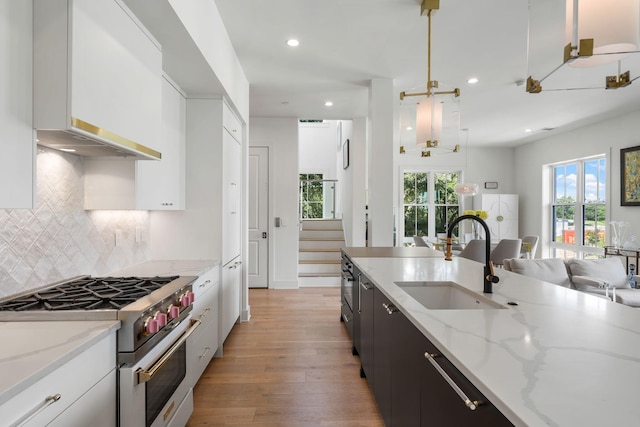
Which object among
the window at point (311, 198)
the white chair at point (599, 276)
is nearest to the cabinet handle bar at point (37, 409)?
the white chair at point (599, 276)

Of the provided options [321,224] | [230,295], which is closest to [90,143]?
[230,295]

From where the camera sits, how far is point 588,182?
22.0 ft

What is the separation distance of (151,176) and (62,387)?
153 centimetres

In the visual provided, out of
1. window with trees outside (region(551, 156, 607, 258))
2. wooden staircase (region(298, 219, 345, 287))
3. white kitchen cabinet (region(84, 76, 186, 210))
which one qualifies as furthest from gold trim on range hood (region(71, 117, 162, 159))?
window with trees outside (region(551, 156, 607, 258))

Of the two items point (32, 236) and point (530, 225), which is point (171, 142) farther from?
point (530, 225)

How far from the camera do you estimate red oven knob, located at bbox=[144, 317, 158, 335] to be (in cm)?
144

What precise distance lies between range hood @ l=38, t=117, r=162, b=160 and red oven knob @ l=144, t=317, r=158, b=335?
784 mm

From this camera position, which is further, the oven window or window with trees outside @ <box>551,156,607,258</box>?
window with trees outside @ <box>551,156,607,258</box>

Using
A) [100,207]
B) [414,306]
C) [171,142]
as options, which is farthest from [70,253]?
[414,306]

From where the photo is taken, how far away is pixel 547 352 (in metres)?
0.96

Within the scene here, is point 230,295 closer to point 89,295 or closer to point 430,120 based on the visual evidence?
point 89,295

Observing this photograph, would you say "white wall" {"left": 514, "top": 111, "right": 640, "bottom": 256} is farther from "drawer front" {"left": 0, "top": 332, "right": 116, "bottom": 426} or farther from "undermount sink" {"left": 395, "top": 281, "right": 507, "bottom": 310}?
"drawer front" {"left": 0, "top": 332, "right": 116, "bottom": 426}

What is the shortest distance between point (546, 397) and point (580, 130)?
764cm

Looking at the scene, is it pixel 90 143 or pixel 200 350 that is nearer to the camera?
pixel 90 143
